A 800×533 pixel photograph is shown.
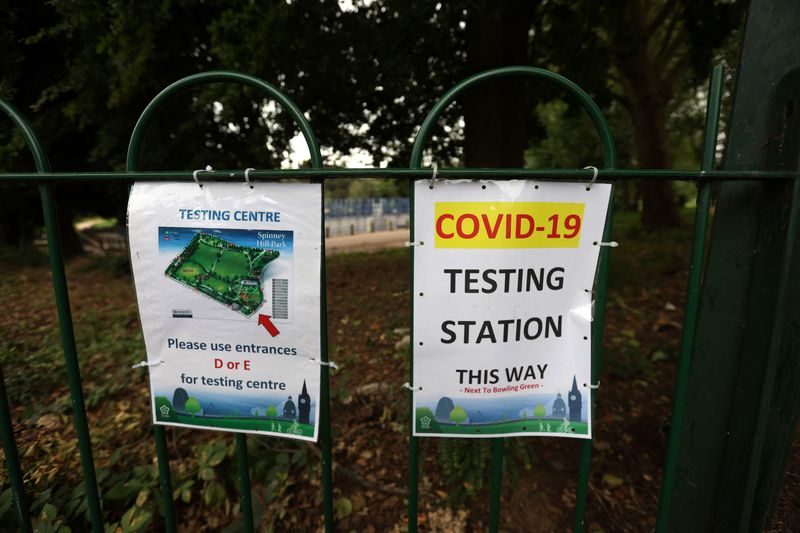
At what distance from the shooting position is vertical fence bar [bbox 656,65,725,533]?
1237 millimetres

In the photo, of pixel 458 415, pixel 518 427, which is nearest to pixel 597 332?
pixel 518 427

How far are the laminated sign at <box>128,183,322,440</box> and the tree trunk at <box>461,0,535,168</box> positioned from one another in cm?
403

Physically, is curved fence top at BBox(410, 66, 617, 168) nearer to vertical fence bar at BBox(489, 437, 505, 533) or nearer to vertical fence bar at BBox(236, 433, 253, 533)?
vertical fence bar at BBox(489, 437, 505, 533)

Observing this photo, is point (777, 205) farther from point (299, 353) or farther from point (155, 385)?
point (155, 385)

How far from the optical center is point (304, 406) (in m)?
1.37

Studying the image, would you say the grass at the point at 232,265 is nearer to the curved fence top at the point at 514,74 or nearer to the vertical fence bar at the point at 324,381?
the vertical fence bar at the point at 324,381

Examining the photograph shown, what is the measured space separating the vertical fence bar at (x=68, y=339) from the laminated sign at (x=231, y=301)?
0.26 meters

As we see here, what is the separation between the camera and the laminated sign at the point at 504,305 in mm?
1246

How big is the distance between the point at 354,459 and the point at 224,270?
1657mm

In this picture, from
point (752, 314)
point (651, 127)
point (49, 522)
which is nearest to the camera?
point (752, 314)

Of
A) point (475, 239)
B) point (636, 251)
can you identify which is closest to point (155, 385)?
point (475, 239)

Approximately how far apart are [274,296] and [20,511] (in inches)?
50.2

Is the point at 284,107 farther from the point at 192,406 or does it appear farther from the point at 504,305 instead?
the point at 192,406

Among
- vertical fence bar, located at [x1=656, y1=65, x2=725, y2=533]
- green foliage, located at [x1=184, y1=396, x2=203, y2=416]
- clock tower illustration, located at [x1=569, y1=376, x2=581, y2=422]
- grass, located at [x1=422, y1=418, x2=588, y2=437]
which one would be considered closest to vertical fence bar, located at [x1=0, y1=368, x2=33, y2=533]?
green foliage, located at [x1=184, y1=396, x2=203, y2=416]
